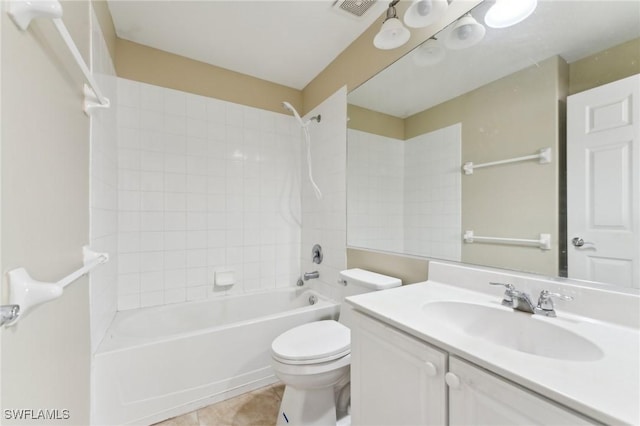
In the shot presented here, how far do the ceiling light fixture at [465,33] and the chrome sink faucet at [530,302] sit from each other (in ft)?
3.78

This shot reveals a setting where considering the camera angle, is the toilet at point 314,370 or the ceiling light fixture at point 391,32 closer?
the toilet at point 314,370

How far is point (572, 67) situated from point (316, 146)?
169 cm

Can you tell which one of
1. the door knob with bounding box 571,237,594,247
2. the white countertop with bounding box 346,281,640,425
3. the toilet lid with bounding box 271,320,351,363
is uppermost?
the door knob with bounding box 571,237,594,247

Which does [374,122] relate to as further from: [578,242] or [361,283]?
[578,242]

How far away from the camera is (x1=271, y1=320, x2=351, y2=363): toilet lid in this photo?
1220 millimetres

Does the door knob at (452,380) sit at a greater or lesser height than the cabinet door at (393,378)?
greater

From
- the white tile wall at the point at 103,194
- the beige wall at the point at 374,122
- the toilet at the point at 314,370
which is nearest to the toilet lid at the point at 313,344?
the toilet at the point at 314,370

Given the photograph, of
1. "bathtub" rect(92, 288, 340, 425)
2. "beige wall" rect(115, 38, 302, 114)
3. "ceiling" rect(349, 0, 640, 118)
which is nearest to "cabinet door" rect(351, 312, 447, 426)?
"bathtub" rect(92, 288, 340, 425)

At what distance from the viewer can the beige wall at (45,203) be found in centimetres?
57

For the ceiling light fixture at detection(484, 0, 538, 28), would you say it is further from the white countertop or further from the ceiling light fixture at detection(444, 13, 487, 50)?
the white countertop

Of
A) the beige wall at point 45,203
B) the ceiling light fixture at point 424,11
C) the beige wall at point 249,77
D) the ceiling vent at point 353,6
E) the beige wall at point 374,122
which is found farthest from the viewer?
the beige wall at point 374,122

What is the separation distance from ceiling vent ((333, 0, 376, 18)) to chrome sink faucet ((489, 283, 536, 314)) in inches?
65.4

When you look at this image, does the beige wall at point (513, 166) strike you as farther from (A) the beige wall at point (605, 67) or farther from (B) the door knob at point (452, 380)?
(B) the door knob at point (452, 380)

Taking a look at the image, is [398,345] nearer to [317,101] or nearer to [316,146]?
[316,146]
